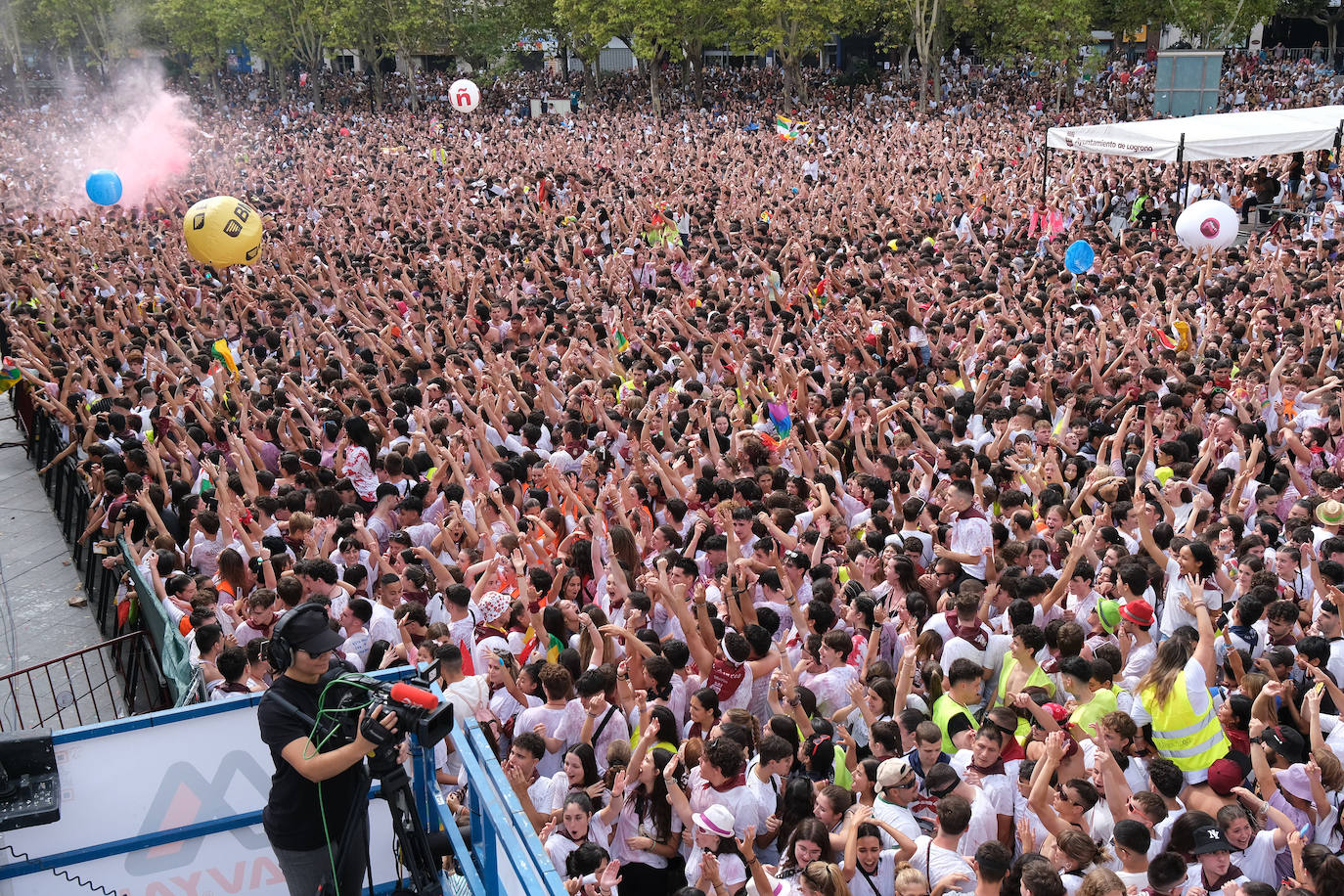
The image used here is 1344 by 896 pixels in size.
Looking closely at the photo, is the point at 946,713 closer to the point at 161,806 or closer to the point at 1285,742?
the point at 1285,742

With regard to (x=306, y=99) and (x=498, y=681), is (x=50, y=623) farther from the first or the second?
(x=306, y=99)

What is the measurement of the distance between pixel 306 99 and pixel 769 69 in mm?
22587

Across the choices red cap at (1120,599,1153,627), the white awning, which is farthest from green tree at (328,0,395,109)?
red cap at (1120,599,1153,627)

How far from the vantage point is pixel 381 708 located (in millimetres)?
3418

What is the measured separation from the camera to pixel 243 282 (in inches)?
600

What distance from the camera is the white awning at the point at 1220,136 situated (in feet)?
52.3

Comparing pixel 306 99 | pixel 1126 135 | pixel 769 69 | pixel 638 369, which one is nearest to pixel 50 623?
pixel 638 369

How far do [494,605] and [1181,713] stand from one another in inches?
128

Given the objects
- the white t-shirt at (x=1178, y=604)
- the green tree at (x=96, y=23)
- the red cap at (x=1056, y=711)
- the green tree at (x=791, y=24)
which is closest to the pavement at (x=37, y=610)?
the red cap at (x=1056, y=711)

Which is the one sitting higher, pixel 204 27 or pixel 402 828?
pixel 204 27

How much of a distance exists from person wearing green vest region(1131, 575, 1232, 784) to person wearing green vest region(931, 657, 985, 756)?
2.15ft

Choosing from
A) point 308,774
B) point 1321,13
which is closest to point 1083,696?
point 308,774

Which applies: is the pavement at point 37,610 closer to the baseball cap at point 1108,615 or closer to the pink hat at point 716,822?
the pink hat at point 716,822

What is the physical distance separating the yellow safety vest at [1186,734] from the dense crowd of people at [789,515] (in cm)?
2
